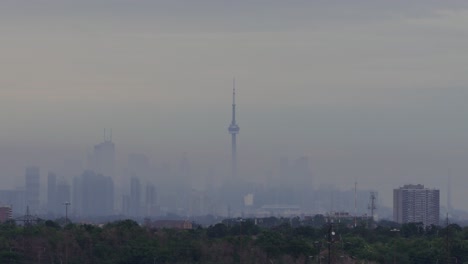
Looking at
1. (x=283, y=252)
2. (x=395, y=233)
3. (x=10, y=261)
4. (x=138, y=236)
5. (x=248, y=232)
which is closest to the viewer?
(x=10, y=261)

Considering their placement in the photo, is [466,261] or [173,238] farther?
[173,238]

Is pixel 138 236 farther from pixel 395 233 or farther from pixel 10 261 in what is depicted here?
pixel 395 233

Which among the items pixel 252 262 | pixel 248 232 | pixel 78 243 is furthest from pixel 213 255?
pixel 248 232

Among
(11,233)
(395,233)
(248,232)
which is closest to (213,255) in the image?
(11,233)

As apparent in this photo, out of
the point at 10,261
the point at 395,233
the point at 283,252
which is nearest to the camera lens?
the point at 10,261

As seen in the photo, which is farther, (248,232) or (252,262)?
(248,232)

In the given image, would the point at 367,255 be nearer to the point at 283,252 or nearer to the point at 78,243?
the point at 283,252

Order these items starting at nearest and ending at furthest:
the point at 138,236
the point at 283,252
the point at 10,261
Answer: the point at 10,261
the point at 283,252
the point at 138,236

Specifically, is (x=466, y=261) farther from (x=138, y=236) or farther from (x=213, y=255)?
(x=138, y=236)
